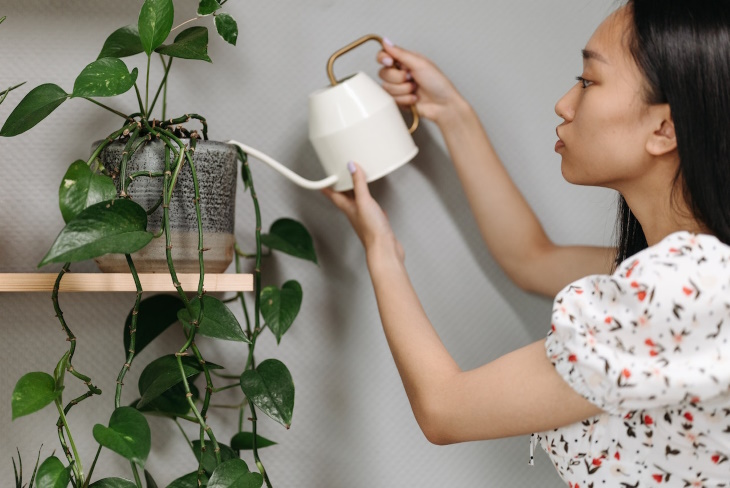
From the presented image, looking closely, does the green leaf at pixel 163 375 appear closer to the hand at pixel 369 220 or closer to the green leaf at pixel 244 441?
the green leaf at pixel 244 441

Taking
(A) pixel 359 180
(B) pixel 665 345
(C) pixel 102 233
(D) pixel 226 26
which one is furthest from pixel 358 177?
(B) pixel 665 345

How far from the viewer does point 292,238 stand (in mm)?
1105

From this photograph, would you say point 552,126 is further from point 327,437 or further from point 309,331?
point 327,437

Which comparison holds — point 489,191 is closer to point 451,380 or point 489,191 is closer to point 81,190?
point 451,380

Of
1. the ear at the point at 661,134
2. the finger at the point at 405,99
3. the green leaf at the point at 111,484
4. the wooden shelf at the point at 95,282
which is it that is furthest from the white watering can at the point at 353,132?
the green leaf at the point at 111,484

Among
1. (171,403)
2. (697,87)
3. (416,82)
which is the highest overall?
(416,82)

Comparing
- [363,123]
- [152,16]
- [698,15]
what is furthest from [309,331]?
[698,15]

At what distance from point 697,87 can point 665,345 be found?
0.30 m

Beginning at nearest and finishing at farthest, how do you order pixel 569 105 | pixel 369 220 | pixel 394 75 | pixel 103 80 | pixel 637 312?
pixel 637 312, pixel 103 80, pixel 569 105, pixel 369 220, pixel 394 75

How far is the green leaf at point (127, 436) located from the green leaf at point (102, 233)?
200 mm

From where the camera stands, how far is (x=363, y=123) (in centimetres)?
100

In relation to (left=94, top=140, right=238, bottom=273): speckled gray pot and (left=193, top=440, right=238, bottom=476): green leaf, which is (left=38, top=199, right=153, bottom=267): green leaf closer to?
(left=94, top=140, right=238, bottom=273): speckled gray pot

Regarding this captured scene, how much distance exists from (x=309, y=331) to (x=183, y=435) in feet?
0.86

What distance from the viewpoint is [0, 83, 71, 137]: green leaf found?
875mm
